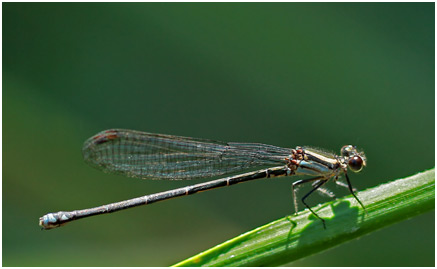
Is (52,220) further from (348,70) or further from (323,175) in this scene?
(348,70)

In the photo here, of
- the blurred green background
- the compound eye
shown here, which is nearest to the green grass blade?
the compound eye

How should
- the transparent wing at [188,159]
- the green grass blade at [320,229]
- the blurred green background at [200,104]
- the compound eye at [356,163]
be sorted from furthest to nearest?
the blurred green background at [200,104] < the transparent wing at [188,159] < the compound eye at [356,163] < the green grass blade at [320,229]

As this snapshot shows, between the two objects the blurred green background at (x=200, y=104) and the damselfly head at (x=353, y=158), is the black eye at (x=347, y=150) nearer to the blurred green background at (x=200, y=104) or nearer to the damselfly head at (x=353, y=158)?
the damselfly head at (x=353, y=158)

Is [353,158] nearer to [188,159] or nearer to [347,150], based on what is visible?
[347,150]

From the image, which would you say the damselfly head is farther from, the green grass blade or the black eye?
the green grass blade

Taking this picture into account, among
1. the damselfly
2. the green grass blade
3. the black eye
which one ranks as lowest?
the green grass blade

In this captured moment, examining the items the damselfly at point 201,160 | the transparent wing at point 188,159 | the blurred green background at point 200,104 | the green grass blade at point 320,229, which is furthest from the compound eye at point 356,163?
the green grass blade at point 320,229

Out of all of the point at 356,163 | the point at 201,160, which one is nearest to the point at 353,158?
the point at 356,163

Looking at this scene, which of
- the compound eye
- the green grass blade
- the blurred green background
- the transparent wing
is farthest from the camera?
the blurred green background
